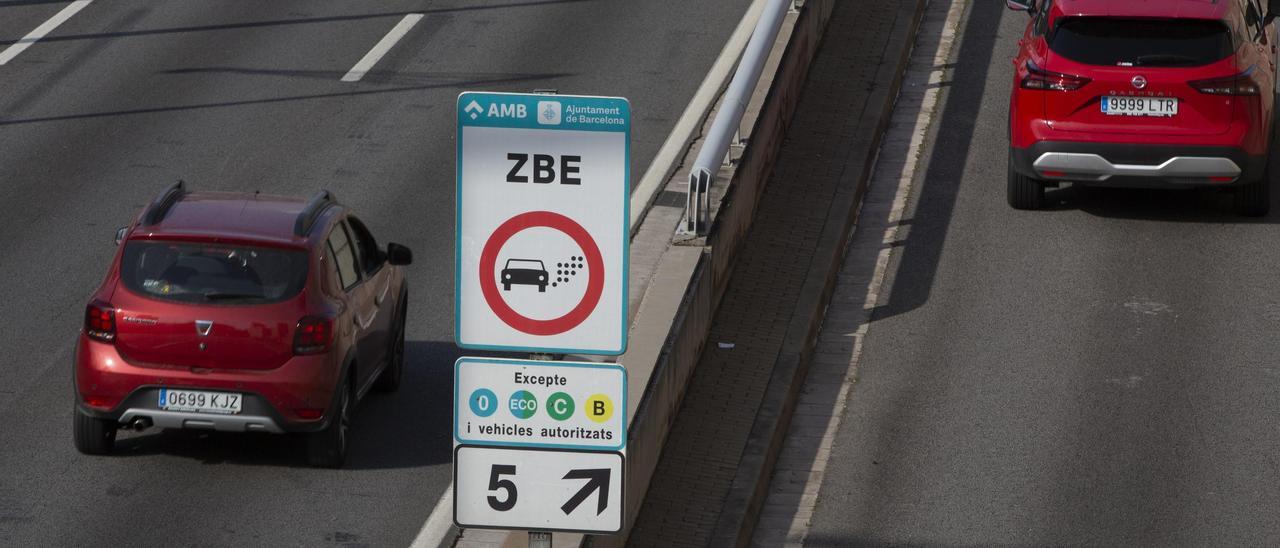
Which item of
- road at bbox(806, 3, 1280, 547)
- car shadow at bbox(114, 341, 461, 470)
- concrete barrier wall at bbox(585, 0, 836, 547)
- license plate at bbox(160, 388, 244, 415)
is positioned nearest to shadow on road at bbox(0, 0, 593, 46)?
concrete barrier wall at bbox(585, 0, 836, 547)

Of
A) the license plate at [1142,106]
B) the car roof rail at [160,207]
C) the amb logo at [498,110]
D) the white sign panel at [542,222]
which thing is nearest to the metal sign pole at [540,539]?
the white sign panel at [542,222]

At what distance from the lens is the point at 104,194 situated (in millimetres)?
17172

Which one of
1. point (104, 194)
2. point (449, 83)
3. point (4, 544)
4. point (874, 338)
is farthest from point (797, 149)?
point (4, 544)

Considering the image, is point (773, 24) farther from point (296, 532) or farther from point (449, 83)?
point (296, 532)

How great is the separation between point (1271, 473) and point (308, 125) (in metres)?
10.9

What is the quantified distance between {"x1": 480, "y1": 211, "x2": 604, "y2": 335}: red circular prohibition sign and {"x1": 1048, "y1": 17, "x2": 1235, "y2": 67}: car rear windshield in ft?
35.1

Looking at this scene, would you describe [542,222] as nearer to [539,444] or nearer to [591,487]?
[539,444]

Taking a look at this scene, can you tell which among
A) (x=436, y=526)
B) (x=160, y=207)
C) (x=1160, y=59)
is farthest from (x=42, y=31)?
(x=436, y=526)

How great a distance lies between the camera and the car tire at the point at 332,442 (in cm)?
1177

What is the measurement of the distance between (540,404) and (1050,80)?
10.7 m

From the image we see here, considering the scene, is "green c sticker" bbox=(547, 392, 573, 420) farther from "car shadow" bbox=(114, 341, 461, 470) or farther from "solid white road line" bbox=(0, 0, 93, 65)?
"solid white road line" bbox=(0, 0, 93, 65)

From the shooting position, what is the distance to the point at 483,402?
6.19 m

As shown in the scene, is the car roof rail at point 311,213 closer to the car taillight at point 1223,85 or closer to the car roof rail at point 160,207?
the car roof rail at point 160,207

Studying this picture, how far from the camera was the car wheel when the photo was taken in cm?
1319
